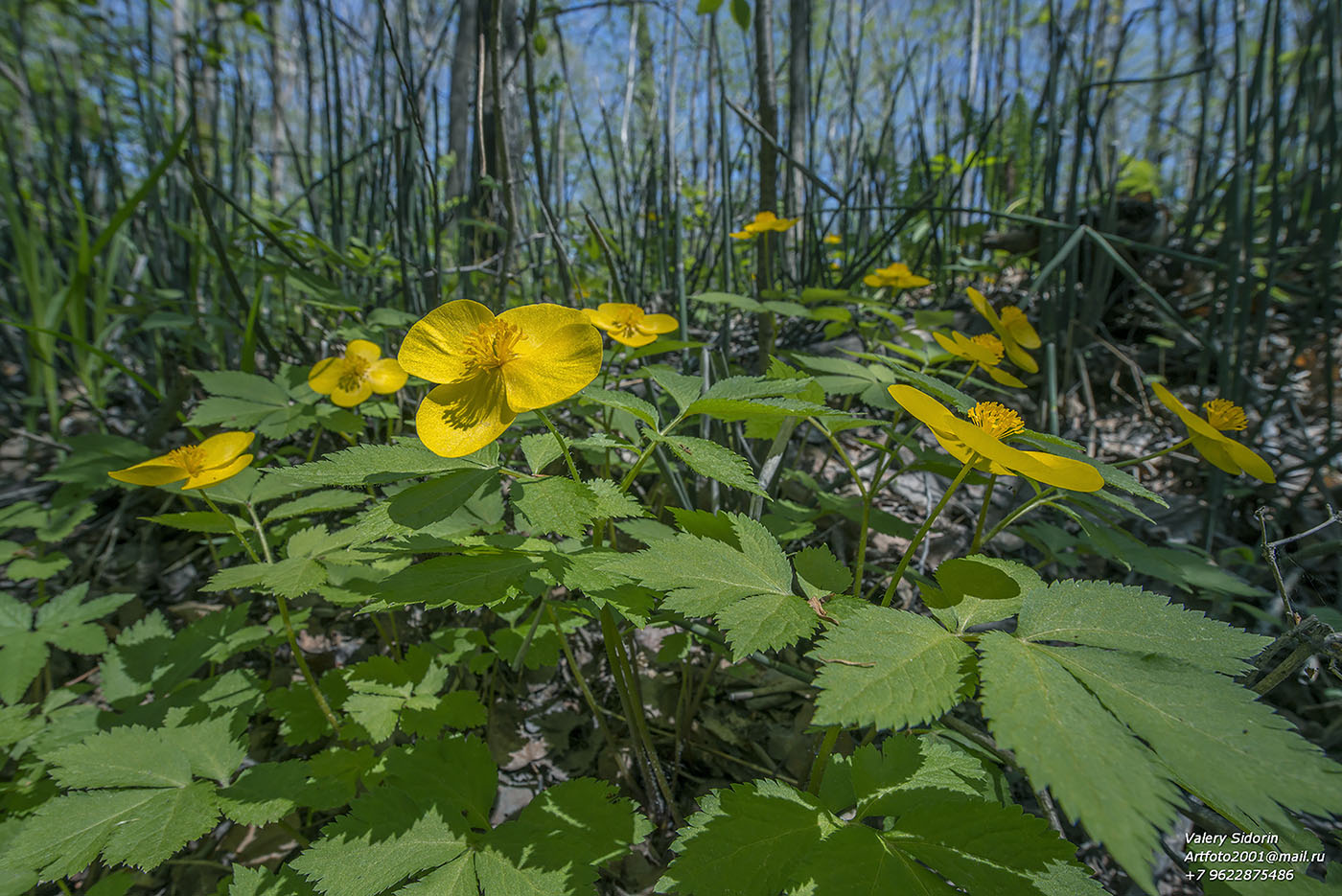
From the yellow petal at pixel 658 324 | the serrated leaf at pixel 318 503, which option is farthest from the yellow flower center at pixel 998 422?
the serrated leaf at pixel 318 503

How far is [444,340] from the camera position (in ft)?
2.60

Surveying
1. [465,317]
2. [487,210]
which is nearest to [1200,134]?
[487,210]

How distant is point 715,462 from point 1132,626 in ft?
1.51

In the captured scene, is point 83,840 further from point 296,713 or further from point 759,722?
point 759,722

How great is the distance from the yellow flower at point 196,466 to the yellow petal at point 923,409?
1.01m

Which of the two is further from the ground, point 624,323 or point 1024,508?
point 624,323

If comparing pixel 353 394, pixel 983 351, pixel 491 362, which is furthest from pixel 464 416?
pixel 983 351

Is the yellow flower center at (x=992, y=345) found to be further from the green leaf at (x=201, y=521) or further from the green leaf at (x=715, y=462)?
the green leaf at (x=201, y=521)

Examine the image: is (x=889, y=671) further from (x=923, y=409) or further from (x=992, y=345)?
(x=992, y=345)

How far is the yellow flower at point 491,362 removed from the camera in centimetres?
74

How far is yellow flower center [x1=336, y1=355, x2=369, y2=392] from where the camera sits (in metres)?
1.33

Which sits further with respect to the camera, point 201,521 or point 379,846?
point 201,521

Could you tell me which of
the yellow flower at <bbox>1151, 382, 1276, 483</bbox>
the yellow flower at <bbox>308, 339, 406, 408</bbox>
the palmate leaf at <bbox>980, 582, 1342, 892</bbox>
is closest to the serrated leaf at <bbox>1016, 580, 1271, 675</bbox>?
the palmate leaf at <bbox>980, 582, 1342, 892</bbox>

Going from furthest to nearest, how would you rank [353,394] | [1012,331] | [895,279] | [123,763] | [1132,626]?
1. [895,279]
2. [353,394]
3. [1012,331]
4. [123,763]
5. [1132,626]
